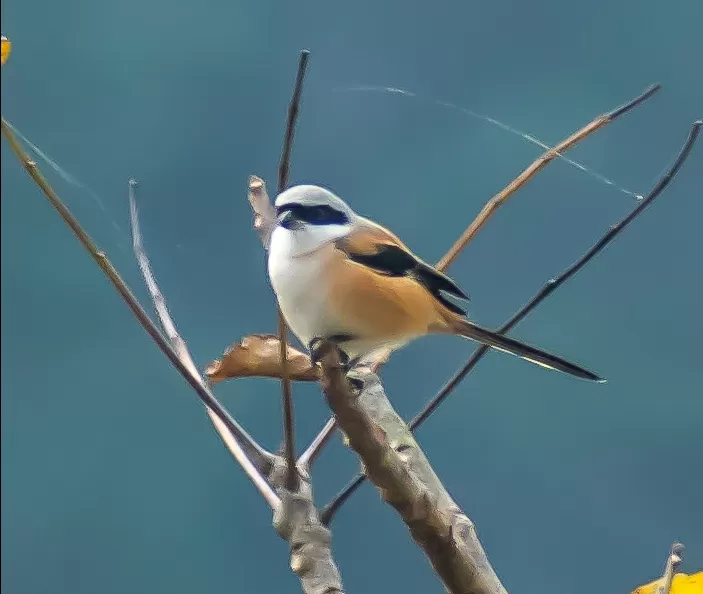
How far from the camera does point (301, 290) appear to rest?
760mm

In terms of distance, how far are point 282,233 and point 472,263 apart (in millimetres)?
946

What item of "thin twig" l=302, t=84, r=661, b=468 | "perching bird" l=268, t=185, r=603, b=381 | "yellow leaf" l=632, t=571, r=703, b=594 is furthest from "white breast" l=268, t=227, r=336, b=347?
"yellow leaf" l=632, t=571, r=703, b=594

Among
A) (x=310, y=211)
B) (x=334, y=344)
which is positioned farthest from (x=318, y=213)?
(x=334, y=344)

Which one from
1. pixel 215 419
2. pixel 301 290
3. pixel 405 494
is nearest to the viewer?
pixel 405 494

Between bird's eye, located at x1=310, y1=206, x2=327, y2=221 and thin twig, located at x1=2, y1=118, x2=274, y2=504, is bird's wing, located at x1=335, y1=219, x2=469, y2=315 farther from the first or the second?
thin twig, located at x1=2, y1=118, x2=274, y2=504

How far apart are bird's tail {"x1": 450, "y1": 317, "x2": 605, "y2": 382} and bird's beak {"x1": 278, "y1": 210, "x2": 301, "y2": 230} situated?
0.55ft

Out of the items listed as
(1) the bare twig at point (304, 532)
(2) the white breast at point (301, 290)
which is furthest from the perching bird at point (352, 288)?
(1) the bare twig at point (304, 532)

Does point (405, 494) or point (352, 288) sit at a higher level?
point (352, 288)

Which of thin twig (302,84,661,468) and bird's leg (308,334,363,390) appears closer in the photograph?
bird's leg (308,334,363,390)

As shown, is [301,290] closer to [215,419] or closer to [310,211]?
[310,211]

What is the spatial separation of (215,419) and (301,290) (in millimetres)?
183

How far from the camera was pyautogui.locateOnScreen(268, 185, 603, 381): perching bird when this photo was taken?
760 mm

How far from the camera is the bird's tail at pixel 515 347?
2.48 ft

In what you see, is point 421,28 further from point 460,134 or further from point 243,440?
Answer: point 243,440
